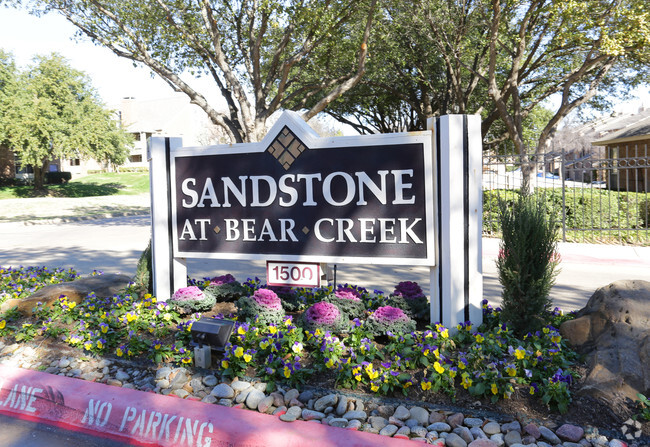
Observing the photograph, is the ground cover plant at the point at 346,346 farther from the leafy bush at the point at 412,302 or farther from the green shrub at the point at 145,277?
the green shrub at the point at 145,277

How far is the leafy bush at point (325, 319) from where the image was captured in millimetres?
4043

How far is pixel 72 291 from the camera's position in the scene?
5.45 metres

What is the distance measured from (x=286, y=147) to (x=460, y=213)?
5.22ft

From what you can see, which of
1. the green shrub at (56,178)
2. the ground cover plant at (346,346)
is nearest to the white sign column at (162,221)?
the ground cover plant at (346,346)

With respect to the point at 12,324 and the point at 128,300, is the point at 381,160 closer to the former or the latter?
the point at 128,300

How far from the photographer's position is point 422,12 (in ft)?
50.5

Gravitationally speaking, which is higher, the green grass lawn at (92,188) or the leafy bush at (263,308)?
the green grass lawn at (92,188)

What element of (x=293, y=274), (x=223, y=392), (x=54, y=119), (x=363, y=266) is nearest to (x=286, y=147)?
(x=293, y=274)

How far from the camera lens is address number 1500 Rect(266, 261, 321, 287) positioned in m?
4.47

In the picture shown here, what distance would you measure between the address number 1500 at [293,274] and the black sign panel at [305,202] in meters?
0.08

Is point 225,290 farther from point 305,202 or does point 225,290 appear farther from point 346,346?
point 346,346

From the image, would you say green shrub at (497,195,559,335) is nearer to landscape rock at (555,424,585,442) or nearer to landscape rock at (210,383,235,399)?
landscape rock at (555,424,585,442)

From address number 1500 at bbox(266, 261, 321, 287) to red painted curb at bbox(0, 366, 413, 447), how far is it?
1.50m

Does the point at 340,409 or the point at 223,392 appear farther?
the point at 223,392
